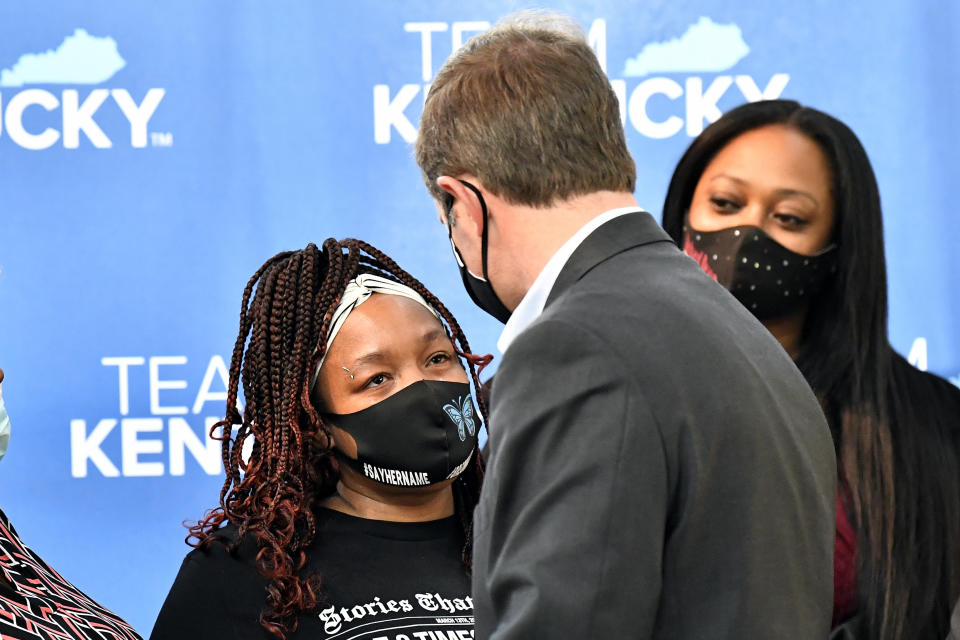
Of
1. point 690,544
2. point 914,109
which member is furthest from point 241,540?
point 914,109

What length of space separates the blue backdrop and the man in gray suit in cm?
158

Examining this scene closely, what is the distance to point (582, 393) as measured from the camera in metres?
1.01

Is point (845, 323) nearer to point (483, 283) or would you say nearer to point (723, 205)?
point (723, 205)

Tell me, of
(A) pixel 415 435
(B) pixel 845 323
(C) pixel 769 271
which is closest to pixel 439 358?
(A) pixel 415 435

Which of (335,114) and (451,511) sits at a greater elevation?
(335,114)

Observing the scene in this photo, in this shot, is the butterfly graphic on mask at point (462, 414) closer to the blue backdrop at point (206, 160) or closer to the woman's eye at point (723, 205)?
the woman's eye at point (723, 205)

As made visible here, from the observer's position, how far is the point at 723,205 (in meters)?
2.25

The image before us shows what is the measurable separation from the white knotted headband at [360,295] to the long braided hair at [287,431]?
13 millimetres

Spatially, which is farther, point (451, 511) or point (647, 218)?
point (451, 511)

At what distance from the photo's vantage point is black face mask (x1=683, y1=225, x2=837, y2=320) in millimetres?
2133

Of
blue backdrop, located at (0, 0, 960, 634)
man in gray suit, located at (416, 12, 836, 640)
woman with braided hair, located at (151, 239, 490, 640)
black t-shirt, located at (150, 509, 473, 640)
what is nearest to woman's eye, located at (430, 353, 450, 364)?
woman with braided hair, located at (151, 239, 490, 640)

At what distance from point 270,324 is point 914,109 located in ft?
5.42

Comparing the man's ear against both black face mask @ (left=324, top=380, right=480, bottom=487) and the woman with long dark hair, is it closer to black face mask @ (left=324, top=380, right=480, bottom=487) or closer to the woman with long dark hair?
black face mask @ (left=324, top=380, right=480, bottom=487)

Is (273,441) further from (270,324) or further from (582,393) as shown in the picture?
(582,393)
